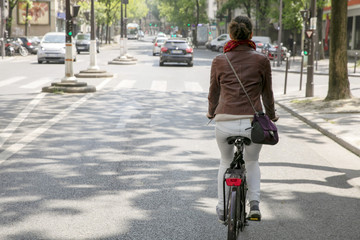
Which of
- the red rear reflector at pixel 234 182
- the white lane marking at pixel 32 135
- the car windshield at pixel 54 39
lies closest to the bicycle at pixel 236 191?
the red rear reflector at pixel 234 182

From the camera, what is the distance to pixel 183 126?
10.9 meters

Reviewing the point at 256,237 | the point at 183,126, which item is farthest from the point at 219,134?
the point at 183,126

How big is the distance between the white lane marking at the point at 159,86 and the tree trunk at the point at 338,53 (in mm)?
5928

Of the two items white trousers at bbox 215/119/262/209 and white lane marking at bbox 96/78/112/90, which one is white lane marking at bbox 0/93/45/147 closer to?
white lane marking at bbox 96/78/112/90

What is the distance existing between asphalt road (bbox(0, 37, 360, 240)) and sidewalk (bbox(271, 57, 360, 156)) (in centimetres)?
23

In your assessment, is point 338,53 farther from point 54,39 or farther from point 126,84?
point 54,39

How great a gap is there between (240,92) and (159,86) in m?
15.3

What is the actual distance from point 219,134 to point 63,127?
6.54 m

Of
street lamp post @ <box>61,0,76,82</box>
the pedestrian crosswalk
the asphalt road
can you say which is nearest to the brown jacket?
the asphalt road

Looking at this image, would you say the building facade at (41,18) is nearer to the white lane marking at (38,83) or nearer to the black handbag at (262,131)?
the white lane marking at (38,83)

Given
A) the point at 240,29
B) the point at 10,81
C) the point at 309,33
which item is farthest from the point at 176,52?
the point at 240,29

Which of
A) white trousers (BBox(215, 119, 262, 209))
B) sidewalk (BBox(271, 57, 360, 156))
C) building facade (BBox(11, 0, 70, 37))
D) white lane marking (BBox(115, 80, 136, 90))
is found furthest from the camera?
building facade (BBox(11, 0, 70, 37))

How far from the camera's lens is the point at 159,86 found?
1959 cm

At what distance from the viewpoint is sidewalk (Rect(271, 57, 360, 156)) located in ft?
31.7
